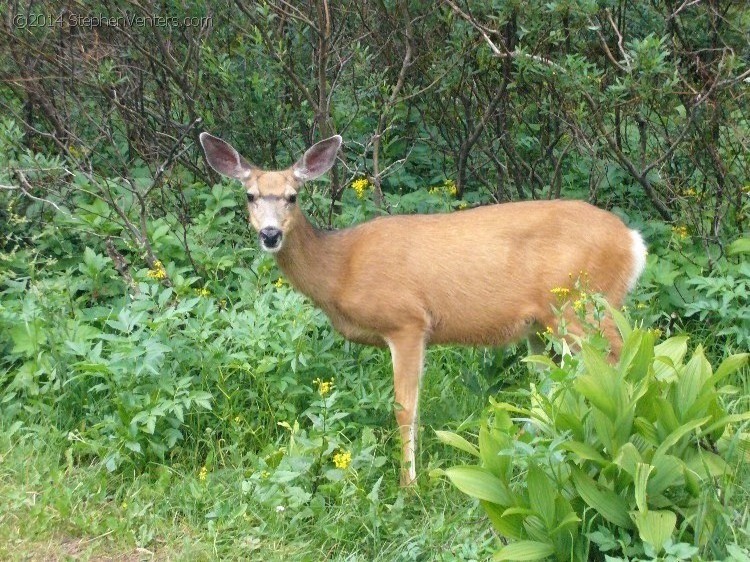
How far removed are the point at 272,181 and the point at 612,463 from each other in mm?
2779

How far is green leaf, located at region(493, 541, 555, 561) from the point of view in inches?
146

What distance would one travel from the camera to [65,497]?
15.3 feet

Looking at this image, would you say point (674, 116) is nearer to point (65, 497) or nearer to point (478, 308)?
point (478, 308)

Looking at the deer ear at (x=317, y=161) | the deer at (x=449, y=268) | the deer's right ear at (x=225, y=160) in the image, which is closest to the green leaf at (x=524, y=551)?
the deer at (x=449, y=268)

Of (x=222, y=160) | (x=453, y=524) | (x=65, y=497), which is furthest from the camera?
(x=222, y=160)

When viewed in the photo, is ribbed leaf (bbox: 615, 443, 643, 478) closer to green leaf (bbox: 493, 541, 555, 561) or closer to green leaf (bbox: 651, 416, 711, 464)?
green leaf (bbox: 651, 416, 711, 464)

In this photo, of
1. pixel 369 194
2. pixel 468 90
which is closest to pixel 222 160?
pixel 369 194

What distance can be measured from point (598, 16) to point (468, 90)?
107 cm

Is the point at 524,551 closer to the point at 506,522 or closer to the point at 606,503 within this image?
the point at 506,522

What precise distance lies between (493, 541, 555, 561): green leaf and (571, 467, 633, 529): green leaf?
212 millimetres

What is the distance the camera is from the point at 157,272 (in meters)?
6.20

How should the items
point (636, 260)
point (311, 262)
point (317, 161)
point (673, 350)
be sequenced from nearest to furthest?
point (673, 350)
point (636, 260)
point (311, 262)
point (317, 161)

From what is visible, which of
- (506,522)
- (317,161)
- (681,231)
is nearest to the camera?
(506,522)

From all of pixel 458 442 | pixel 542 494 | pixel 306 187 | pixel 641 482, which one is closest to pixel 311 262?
pixel 306 187
